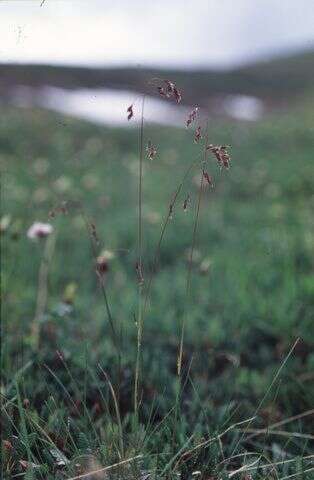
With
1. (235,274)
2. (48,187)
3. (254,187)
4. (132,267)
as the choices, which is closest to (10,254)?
(132,267)

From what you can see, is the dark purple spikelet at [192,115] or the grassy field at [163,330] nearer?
the dark purple spikelet at [192,115]

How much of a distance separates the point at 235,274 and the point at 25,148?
6.60m

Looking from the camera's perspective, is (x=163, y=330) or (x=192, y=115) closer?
(x=192, y=115)

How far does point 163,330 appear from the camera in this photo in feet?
→ 12.6

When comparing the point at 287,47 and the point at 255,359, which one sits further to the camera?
the point at 287,47

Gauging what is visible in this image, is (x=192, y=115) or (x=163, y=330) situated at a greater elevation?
(x=192, y=115)

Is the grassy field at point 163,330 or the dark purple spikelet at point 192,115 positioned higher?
the dark purple spikelet at point 192,115

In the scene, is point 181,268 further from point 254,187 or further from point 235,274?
point 254,187

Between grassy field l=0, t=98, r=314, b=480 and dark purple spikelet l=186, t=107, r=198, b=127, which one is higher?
dark purple spikelet l=186, t=107, r=198, b=127

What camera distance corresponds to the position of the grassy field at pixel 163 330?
204 centimetres

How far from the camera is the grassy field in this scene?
2.04 meters

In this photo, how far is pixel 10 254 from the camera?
4859 mm

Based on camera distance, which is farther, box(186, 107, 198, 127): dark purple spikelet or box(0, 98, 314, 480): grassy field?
box(0, 98, 314, 480): grassy field

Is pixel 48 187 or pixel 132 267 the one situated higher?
pixel 48 187
